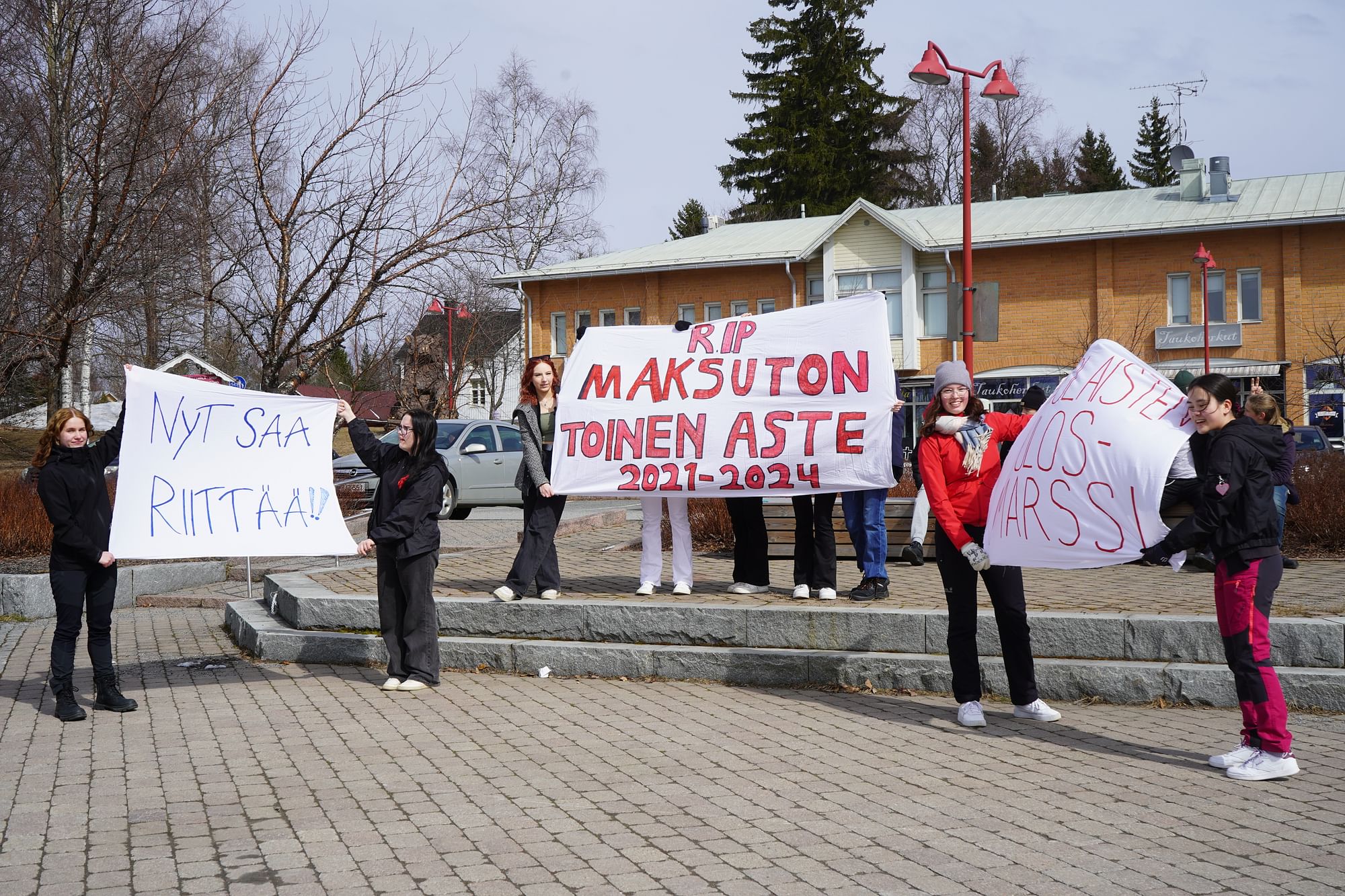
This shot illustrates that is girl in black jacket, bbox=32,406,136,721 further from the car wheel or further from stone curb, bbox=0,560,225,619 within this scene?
the car wheel

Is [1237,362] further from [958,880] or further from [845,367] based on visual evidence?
[958,880]

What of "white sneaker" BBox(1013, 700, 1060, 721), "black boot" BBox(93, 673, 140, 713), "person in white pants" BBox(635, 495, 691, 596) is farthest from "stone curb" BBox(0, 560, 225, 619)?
"white sneaker" BBox(1013, 700, 1060, 721)

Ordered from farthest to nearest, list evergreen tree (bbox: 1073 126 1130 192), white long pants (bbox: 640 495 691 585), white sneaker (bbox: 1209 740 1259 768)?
evergreen tree (bbox: 1073 126 1130 192)
white long pants (bbox: 640 495 691 585)
white sneaker (bbox: 1209 740 1259 768)

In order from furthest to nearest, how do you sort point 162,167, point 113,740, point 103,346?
point 103,346 → point 162,167 → point 113,740

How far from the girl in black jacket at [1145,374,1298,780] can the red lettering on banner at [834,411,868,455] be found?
314 cm

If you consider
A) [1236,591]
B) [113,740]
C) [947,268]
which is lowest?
[113,740]

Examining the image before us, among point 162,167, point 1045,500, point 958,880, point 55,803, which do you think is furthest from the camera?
point 162,167

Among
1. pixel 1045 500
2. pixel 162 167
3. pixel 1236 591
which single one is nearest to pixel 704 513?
pixel 162 167

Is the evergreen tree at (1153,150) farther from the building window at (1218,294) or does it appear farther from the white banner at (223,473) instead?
the white banner at (223,473)

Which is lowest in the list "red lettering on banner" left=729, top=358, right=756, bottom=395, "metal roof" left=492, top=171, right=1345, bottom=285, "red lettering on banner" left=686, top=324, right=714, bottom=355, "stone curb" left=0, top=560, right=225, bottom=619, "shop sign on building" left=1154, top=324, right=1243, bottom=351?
"stone curb" left=0, top=560, right=225, bottom=619

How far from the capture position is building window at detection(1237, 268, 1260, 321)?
37656mm

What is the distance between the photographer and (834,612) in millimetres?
8461

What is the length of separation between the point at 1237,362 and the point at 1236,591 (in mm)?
34589

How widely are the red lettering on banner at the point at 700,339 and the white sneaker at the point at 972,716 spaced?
364 centimetres
